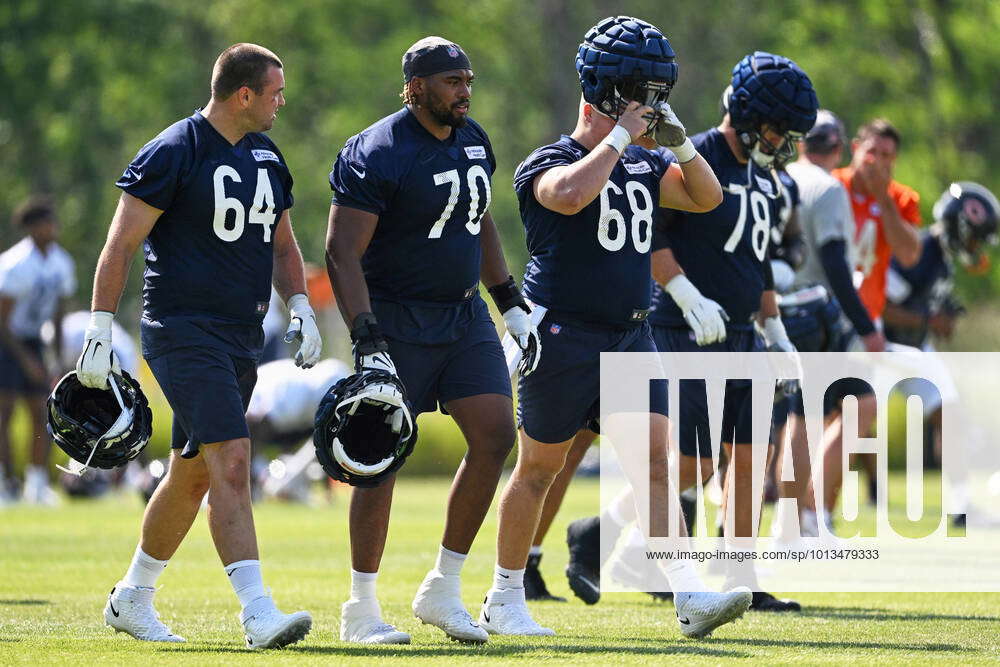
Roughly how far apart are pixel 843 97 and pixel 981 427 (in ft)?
44.7

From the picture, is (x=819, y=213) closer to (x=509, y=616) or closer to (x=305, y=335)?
(x=509, y=616)

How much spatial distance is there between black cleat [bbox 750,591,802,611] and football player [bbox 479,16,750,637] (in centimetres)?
156

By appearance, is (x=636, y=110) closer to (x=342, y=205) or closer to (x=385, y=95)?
(x=342, y=205)

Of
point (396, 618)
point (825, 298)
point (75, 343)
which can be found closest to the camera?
point (396, 618)

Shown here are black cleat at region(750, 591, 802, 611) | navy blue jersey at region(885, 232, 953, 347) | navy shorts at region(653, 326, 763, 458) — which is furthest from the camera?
navy blue jersey at region(885, 232, 953, 347)

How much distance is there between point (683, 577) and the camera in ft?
23.8

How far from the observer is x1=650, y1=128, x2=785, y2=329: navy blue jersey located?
850 cm

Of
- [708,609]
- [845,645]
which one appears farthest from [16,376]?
[845,645]

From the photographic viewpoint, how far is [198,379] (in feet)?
22.9

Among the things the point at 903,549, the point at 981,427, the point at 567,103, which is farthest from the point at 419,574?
the point at 567,103

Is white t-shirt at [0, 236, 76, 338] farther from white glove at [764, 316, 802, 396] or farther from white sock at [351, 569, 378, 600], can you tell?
white sock at [351, 569, 378, 600]

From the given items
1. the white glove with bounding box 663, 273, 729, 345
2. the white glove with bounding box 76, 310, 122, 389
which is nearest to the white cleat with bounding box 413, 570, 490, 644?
the white glove with bounding box 76, 310, 122, 389

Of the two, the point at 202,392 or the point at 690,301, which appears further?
the point at 690,301

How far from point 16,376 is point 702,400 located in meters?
10.1
